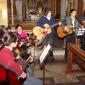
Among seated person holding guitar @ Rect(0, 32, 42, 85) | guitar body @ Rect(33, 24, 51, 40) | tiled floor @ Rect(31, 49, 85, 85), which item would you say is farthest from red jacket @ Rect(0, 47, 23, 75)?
guitar body @ Rect(33, 24, 51, 40)

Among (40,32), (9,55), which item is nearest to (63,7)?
(40,32)

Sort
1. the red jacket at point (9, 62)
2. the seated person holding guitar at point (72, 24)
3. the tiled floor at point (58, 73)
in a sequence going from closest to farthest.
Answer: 1. the red jacket at point (9, 62)
2. the tiled floor at point (58, 73)
3. the seated person holding guitar at point (72, 24)

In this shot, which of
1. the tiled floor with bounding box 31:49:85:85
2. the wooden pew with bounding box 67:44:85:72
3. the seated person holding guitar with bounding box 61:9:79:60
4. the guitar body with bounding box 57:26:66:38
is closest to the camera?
the wooden pew with bounding box 67:44:85:72

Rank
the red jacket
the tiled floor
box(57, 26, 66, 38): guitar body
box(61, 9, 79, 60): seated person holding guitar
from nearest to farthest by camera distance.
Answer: the red jacket, the tiled floor, box(61, 9, 79, 60): seated person holding guitar, box(57, 26, 66, 38): guitar body

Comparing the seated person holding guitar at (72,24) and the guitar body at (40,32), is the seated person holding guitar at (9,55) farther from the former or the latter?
the seated person holding guitar at (72,24)

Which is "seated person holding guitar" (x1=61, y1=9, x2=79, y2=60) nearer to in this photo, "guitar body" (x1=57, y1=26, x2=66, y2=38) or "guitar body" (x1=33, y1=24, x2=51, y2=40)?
"guitar body" (x1=57, y1=26, x2=66, y2=38)

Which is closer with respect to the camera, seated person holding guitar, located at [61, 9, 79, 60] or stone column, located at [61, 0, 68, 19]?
seated person holding guitar, located at [61, 9, 79, 60]

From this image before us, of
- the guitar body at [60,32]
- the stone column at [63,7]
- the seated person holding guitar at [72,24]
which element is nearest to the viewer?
the seated person holding guitar at [72,24]

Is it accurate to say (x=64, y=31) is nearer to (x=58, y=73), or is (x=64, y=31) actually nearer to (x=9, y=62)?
(x=58, y=73)

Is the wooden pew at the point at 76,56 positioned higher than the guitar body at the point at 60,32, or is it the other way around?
the guitar body at the point at 60,32

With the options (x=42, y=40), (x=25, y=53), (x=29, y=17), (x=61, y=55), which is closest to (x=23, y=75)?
(x=25, y=53)

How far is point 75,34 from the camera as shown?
317 inches

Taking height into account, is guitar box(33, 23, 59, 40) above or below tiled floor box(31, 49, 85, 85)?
above

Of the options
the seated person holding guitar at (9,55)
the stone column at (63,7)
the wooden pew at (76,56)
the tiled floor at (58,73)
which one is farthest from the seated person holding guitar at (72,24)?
the seated person holding guitar at (9,55)
